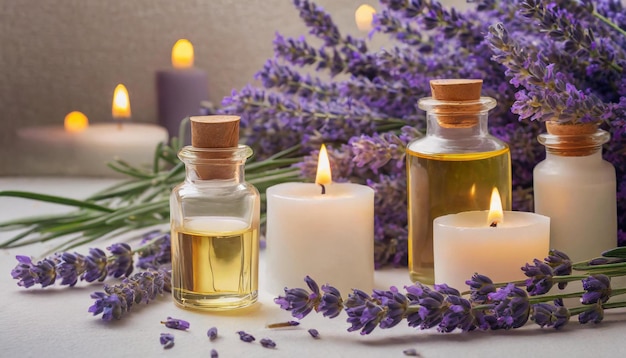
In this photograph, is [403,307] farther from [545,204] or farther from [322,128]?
[322,128]

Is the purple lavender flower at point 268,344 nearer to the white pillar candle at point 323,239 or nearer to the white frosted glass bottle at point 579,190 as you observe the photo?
the white pillar candle at point 323,239

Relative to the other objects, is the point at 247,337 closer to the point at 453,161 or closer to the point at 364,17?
Result: the point at 453,161

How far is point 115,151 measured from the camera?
142 cm

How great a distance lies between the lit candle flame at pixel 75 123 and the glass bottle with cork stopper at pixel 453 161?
718mm

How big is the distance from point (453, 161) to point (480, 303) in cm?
17

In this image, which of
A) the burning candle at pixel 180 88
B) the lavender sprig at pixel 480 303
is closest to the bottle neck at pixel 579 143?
the lavender sprig at pixel 480 303

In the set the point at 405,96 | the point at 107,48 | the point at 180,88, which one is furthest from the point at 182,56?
the point at 405,96

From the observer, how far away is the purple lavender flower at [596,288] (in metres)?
0.74

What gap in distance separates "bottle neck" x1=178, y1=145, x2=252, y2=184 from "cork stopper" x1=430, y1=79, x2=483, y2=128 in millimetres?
180

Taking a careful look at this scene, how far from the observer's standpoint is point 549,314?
75 cm

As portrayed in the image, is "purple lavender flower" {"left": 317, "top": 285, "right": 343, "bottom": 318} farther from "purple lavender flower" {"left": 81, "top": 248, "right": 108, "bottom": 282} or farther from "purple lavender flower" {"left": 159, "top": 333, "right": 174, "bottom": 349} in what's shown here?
"purple lavender flower" {"left": 81, "top": 248, "right": 108, "bottom": 282}

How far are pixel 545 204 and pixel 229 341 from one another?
0.32 metres

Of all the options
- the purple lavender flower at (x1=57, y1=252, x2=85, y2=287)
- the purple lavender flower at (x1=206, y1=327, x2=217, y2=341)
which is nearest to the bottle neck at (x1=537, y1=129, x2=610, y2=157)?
the purple lavender flower at (x1=206, y1=327, x2=217, y2=341)

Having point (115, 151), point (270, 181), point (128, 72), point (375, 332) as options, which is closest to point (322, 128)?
point (270, 181)
